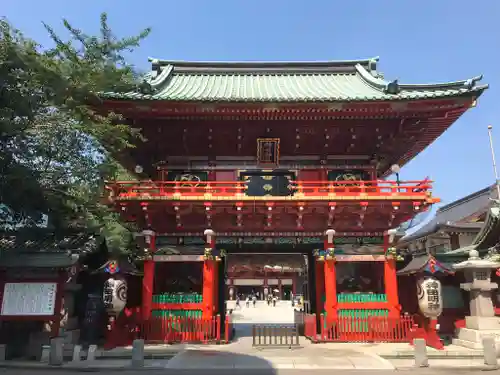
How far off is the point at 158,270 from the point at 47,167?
6362 millimetres

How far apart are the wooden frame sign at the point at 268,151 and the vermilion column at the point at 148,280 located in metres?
5.91

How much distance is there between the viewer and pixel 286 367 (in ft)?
36.1

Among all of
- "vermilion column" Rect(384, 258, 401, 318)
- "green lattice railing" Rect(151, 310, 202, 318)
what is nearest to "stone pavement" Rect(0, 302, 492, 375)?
"green lattice railing" Rect(151, 310, 202, 318)

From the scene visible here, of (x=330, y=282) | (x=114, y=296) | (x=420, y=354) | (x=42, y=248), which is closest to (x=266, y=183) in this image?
(x=330, y=282)

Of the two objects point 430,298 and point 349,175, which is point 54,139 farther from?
point 430,298

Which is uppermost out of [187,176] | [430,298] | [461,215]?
[461,215]

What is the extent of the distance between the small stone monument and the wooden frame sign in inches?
354

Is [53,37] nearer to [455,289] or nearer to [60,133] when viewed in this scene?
[60,133]

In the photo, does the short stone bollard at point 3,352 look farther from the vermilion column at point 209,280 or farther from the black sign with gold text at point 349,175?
the black sign with gold text at point 349,175

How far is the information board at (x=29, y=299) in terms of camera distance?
12672 mm

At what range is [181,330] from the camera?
48.7 ft

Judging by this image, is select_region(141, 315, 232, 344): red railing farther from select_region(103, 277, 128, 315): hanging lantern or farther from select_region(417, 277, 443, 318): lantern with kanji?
select_region(417, 277, 443, 318): lantern with kanji

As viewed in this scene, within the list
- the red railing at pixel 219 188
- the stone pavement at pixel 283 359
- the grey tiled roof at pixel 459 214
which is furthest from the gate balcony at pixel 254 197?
the grey tiled roof at pixel 459 214

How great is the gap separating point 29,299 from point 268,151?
10.9 m
